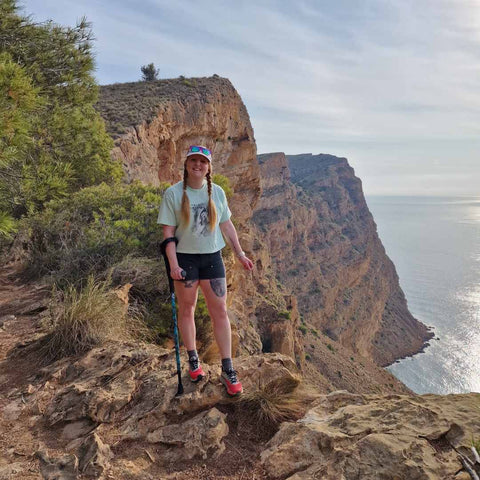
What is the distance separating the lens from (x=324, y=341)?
38.6 metres

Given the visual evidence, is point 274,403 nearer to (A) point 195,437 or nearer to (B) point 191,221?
(A) point 195,437

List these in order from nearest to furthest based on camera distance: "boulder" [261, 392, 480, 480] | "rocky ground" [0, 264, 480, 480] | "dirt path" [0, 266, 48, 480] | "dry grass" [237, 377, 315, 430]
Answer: "boulder" [261, 392, 480, 480] < "rocky ground" [0, 264, 480, 480] < "dirt path" [0, 266, 48, 480] < "dry grass" [237, 377, 315, 430]

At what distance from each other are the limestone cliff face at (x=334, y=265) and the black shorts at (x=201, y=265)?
47.3m

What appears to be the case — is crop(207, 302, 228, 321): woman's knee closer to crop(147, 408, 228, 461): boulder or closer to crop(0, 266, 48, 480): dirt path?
crop(147, 408, 228, 461): boulder

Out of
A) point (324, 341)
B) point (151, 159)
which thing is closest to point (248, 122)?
point (151, 159)

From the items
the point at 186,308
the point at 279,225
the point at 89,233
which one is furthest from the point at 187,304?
the point at 279,225

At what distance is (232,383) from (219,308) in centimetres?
62

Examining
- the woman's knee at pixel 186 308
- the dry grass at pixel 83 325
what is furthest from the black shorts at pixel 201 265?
the dry grass at pixel 83 325

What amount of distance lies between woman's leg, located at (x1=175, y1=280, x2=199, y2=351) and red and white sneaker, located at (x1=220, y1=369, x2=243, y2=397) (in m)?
0.39

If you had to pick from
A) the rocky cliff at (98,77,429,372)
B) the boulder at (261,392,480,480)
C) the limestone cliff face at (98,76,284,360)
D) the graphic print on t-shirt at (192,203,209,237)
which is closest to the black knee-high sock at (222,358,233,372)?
the boulder at (261,392,480,480)

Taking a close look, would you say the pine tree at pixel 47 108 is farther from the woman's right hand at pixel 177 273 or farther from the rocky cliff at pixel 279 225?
the rocky cliff at pixel 279 225

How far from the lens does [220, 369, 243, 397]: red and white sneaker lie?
111 inches

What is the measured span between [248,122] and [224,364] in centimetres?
3028

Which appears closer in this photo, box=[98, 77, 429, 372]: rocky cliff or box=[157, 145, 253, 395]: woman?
box=[157, 145, 253, 395]: woman
